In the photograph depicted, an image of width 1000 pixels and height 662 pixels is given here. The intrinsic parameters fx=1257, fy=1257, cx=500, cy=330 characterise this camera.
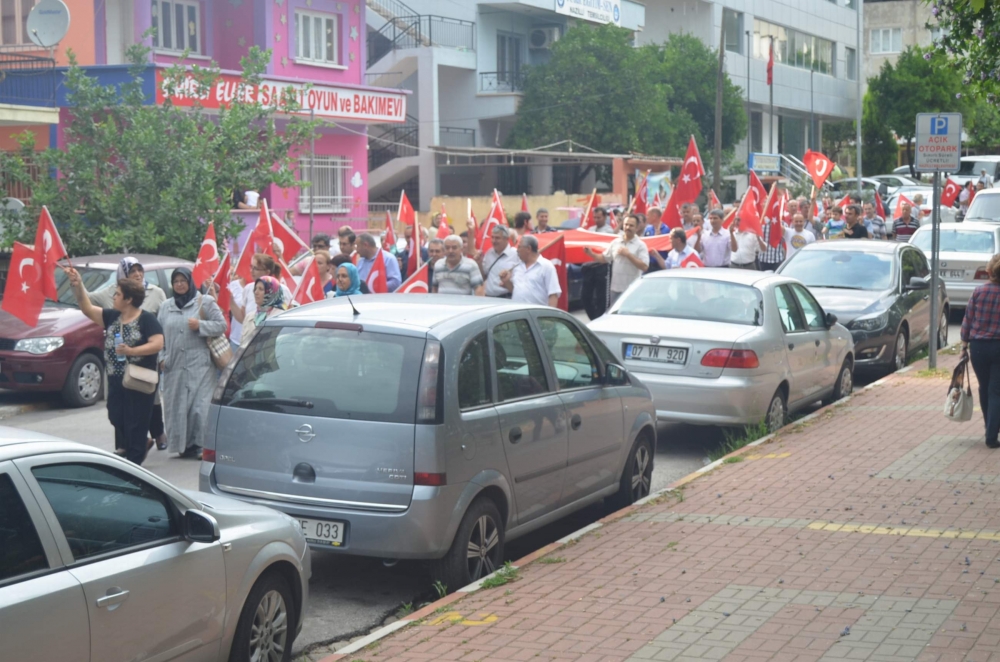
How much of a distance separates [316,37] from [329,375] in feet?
89.3

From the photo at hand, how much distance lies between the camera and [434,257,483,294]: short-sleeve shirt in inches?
493

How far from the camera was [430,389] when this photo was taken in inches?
253

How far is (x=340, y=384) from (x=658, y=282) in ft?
18.4

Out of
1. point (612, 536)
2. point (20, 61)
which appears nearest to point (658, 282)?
point (612, 536)

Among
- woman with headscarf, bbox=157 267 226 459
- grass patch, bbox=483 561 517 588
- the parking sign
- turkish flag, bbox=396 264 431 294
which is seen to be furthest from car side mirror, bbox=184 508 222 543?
the parking sign

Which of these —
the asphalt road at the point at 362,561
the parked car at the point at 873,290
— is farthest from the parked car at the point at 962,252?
the asphalt road at the point at 362,561

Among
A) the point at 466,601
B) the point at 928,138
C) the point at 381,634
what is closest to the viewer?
the point at 381,634

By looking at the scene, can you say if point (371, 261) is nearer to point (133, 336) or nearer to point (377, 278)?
point (377, 278)

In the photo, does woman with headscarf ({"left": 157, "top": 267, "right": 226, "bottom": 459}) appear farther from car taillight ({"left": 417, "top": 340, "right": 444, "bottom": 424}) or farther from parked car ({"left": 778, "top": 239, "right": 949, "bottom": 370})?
parked car ({"left": 778, "top": 239, "right": 949, "bottom": 370})

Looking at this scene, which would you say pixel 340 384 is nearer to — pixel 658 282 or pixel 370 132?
pixel 658 282

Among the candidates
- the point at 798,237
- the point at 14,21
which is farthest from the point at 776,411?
the point at 14,21

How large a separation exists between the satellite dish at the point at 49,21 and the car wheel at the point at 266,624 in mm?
17775

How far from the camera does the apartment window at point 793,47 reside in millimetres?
62906

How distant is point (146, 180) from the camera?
17.4 meters
